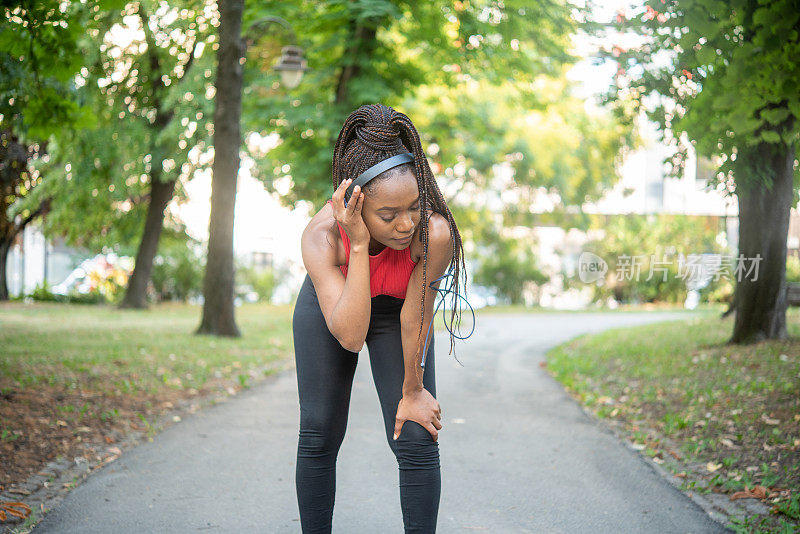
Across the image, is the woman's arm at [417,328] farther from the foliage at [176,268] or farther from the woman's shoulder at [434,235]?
the foliage at [176,268]

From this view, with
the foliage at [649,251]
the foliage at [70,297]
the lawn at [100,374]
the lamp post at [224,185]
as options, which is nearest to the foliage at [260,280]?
the foliage at [70,297]

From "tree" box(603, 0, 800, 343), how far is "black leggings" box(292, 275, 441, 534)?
2.86m

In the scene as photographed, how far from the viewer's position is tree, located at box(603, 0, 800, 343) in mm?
4438

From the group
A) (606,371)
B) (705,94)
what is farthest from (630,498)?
(606,371)

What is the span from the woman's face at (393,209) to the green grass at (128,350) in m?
5.43

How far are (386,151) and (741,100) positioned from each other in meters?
2.95

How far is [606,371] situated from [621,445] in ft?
12.7

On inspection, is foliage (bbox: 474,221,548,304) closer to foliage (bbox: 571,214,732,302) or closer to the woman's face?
foliage (bbox: 571,214,732,302)

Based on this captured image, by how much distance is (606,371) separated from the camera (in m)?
9.70

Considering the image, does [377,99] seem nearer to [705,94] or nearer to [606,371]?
[606,371]

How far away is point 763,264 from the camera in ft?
31.2

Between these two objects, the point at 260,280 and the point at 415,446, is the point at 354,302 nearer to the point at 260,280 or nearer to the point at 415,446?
the point at 415,446

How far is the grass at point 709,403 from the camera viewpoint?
488cm

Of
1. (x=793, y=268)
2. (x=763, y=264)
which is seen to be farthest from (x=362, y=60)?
(x=793, y=268)
